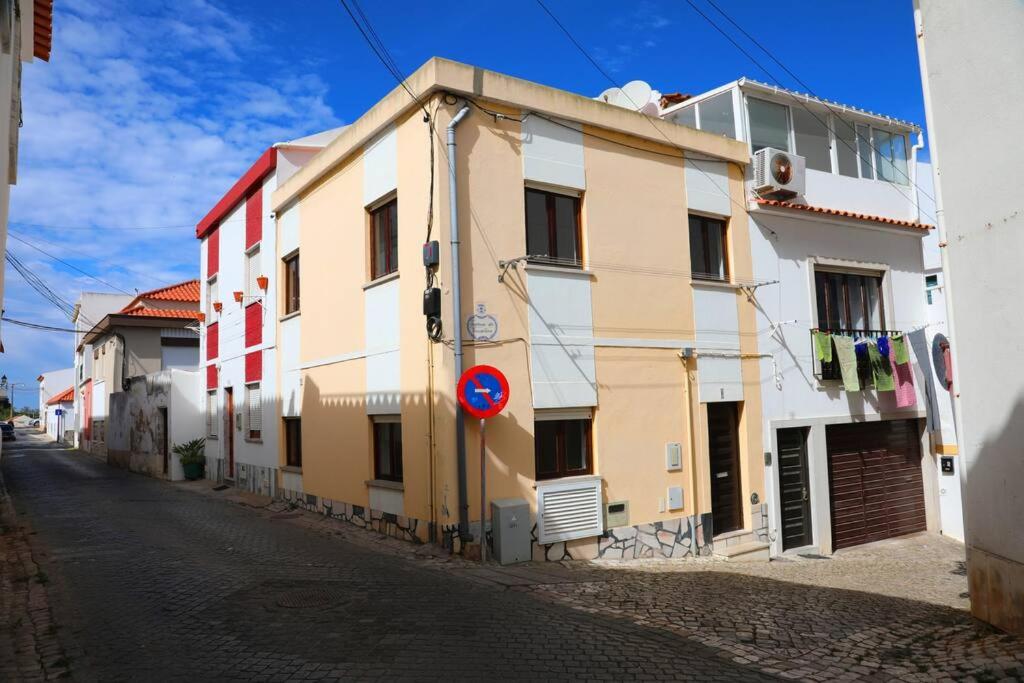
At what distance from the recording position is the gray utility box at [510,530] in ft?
31.2

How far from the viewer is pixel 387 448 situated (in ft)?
37.3

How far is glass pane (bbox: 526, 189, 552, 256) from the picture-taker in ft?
35.0

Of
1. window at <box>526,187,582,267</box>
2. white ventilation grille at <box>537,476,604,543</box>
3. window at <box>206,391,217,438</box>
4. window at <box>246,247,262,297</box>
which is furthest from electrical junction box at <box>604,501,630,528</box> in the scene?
window at <box>206,391,217,438</box>

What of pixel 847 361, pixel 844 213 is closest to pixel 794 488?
pixel 847 361

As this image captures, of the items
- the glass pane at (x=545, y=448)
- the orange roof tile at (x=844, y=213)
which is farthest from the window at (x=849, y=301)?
the glass pane at (x=545, y=448)

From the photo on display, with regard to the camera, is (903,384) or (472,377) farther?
(903,384)

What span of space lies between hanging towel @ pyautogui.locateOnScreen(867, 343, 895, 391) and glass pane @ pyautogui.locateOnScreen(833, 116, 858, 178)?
357cm

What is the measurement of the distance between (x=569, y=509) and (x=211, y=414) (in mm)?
12731

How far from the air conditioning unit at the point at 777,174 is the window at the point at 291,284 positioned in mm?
8888

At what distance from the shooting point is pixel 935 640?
21.7ft

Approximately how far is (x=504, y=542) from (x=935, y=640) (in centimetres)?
485

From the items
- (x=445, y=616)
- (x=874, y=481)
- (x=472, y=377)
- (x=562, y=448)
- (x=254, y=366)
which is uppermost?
(x=254, y=366)

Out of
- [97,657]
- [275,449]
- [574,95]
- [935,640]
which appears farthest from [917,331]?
[97,657]

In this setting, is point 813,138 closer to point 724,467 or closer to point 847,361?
point 847,361
